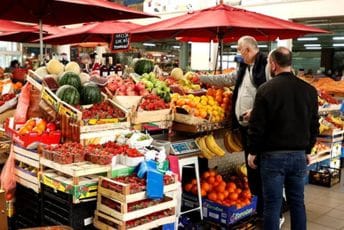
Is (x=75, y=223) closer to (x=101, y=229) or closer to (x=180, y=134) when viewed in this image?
(x=101, y=229)

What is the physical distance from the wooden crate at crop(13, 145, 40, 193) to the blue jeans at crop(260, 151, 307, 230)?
184cm

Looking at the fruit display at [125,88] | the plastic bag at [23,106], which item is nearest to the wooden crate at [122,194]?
the fruit display at [125,88]

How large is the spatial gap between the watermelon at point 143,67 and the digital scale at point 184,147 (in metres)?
1.44

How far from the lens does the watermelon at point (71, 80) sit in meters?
3.76

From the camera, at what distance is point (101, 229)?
2803 mm

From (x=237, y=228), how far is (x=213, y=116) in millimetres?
1168

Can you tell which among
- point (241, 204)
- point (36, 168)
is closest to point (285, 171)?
point (241, 204)

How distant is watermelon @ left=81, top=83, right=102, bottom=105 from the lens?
372cm

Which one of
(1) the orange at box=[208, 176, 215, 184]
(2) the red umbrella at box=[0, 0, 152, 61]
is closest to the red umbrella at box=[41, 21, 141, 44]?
(2) the red umbrella at box=[0, 0, 152, 61]

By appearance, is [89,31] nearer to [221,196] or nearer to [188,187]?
[188,187]

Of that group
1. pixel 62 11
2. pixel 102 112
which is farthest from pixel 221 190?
pixel 62 11

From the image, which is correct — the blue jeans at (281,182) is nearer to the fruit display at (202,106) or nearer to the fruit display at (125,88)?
the fruit display at (202,106)

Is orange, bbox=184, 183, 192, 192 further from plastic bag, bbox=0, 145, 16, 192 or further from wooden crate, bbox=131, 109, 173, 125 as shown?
plastic bag, bbox=0, 145, 16, 192

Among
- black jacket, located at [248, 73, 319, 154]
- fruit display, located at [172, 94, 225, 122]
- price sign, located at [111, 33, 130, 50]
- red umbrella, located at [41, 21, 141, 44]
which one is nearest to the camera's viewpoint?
black jacket, located at [248, 73, 319, 154]
